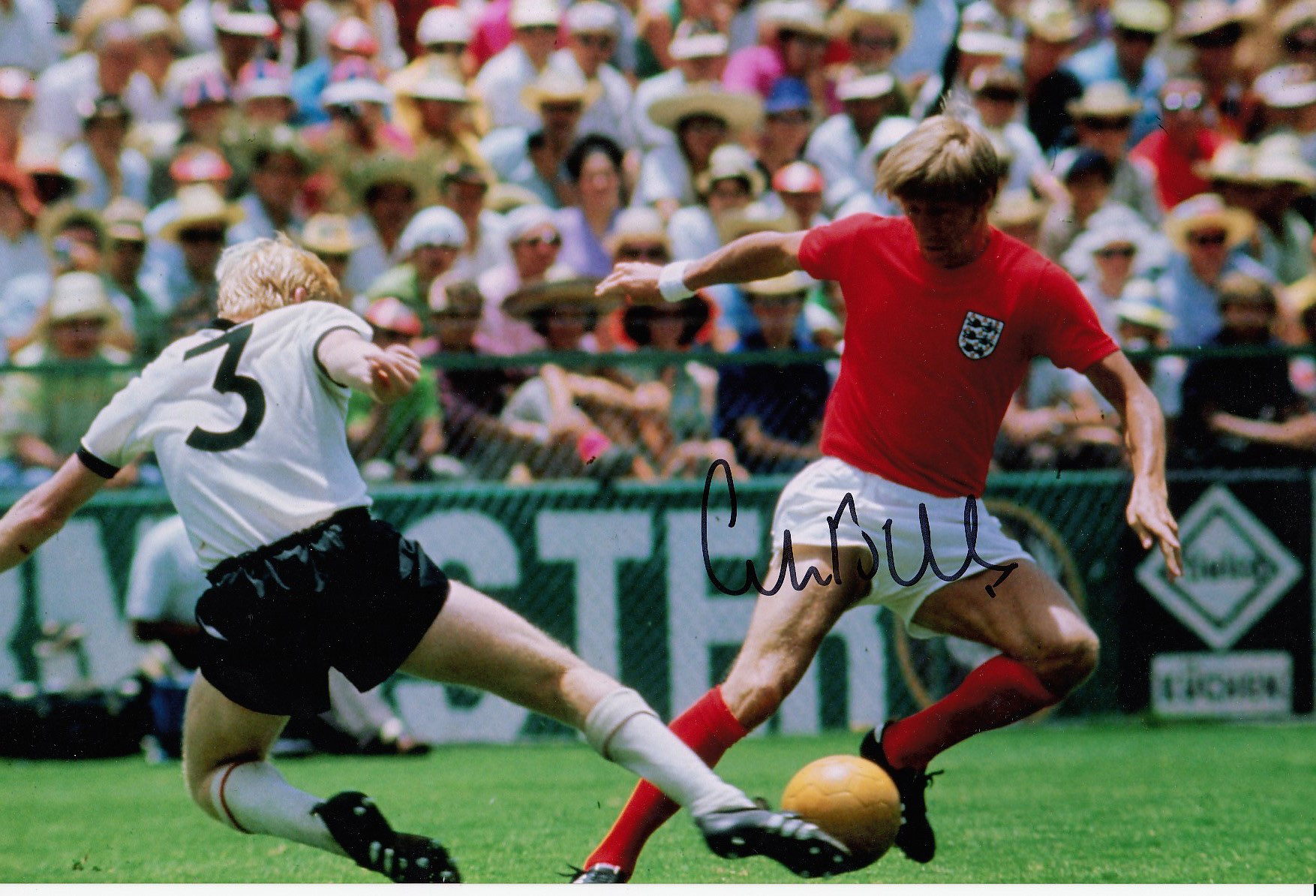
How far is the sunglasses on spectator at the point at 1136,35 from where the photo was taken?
9.66m

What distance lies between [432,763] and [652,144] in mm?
3689

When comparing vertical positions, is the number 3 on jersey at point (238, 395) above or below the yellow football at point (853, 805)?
above

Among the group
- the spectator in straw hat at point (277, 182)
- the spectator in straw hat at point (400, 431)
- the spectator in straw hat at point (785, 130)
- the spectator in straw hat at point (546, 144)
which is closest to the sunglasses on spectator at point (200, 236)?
the spectator in straw hat at point (277, 182)

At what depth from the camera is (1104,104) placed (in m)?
9.12

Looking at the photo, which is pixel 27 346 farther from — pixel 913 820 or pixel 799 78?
pixel 913 820

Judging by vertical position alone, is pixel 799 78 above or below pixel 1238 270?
above

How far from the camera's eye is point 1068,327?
14.9 ft

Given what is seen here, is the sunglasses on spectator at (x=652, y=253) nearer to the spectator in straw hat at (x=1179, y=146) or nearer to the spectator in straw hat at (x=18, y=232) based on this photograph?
the spectator in straw hat at (x=1179, y=146)

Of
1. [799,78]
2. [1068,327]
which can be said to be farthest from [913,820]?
[799,78]

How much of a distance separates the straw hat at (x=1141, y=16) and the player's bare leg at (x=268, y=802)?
23.6 feet

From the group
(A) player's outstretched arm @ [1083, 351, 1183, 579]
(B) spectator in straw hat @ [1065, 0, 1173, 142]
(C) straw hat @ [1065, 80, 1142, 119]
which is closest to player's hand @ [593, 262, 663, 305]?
(A) player's outstretched arm @ [1083, 351, 1183, 579]

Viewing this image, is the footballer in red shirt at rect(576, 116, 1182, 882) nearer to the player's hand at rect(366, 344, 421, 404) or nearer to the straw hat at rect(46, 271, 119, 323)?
the player's hand at rect(366, 344, 421, 404)

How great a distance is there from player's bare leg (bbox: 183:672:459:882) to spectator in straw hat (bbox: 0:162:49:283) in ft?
16.6

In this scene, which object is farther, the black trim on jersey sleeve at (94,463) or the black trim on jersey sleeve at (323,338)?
the black trim on jersey sleeve at (94,463)
